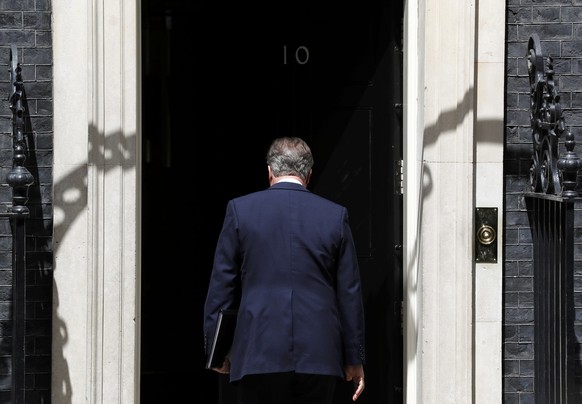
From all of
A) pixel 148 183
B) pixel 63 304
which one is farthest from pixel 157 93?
pixel 63 304

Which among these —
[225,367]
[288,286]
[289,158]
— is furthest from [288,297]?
[289,158]

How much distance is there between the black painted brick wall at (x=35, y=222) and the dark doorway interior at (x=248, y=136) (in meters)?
1.14

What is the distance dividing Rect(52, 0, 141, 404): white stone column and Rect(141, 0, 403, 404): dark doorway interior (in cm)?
96

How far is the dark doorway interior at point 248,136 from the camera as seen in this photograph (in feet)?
22.9

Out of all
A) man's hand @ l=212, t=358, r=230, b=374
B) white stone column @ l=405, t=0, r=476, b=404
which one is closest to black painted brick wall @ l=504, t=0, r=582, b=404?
white stone column @ l=405, t=0, r=476, b=404

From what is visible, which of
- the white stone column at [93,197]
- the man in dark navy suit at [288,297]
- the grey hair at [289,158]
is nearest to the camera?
the man in dark navy suit at [288,297]

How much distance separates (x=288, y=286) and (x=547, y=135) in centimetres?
161

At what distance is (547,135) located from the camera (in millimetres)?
5922

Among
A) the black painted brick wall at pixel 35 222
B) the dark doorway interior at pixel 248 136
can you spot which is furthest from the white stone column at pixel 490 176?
the black painted brick wall at pixel 35 222

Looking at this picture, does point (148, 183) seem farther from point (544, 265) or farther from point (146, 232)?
point (544, 265)

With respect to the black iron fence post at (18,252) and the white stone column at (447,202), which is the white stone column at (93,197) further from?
the white stone column at (447,202)

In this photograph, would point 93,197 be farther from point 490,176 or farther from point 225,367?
point 490,176

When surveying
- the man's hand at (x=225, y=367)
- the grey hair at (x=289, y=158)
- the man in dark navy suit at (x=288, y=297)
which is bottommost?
the man's hand at (x=225, y=367)

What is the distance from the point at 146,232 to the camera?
8.45 meters
